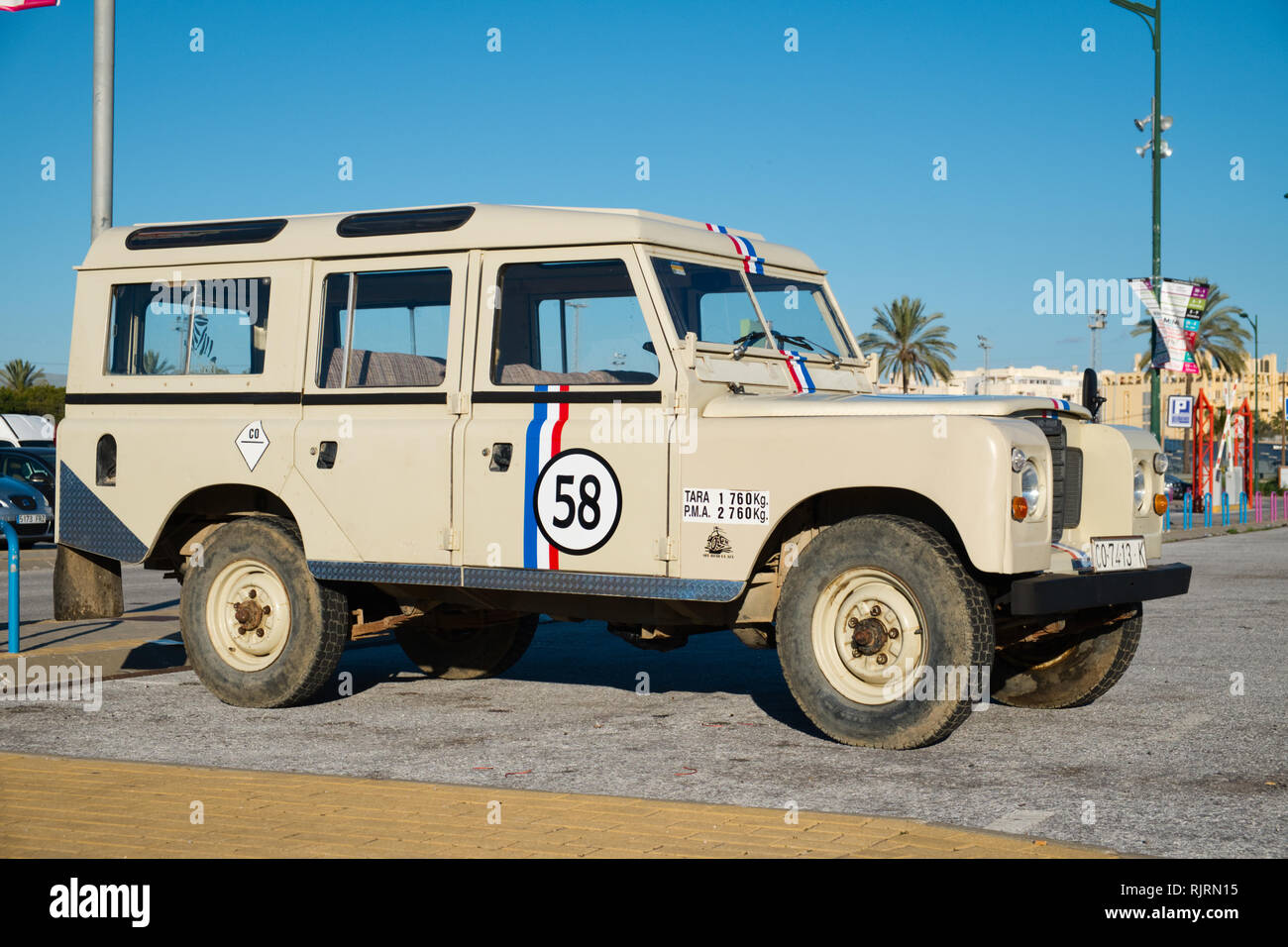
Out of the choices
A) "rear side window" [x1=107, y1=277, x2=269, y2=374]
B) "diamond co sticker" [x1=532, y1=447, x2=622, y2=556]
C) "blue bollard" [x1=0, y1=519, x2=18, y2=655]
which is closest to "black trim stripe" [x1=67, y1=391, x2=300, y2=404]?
"rear side window" [x1=107, y1=277, x2=269, y2=374]

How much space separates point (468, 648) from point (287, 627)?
1.54 m

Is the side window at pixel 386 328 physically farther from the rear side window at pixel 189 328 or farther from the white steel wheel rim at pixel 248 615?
the white steel wheel rim at pixel 248 615

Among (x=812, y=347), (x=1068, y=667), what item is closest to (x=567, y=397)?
(x=812, y=347)

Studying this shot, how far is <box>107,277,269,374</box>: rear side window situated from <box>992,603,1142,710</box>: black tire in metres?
4.59

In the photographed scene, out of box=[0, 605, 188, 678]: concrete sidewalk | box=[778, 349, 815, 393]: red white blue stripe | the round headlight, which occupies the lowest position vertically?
box=[0, 605, 188, 678]: concrete sidewalk

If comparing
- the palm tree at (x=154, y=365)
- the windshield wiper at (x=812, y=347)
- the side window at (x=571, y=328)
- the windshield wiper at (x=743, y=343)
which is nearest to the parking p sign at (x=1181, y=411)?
the windshield wiper at (x=812, y=347)

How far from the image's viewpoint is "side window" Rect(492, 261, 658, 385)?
7355mm

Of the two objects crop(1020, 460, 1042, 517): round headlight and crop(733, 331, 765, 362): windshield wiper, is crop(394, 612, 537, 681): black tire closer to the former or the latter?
crop(733, 331, 765, 362): windshield wiper

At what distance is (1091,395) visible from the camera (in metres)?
7.84

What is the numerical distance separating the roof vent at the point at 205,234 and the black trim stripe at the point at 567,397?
1841 mm

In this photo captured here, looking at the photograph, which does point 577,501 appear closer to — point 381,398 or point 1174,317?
point 381,398
